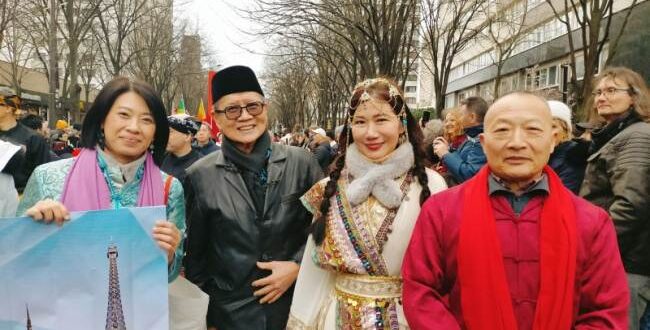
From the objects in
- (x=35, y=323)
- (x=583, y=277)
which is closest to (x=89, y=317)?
(x=35, y=323)

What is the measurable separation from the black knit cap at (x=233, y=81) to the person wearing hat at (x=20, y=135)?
3.39m

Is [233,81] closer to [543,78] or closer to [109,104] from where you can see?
[109,104]

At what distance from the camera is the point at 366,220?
2.56 meters

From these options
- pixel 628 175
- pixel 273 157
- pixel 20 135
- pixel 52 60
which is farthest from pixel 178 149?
pixel 52 60

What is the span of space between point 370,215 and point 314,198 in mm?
320

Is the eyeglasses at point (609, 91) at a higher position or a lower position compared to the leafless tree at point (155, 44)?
lower

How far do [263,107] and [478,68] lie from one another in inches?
1671

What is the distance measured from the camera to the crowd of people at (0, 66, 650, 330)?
6.66 ft

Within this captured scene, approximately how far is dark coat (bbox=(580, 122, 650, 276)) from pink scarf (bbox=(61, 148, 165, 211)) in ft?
8.81

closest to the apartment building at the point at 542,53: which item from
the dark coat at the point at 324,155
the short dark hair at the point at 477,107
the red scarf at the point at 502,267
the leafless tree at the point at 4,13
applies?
the dark coat at the point at 324,155

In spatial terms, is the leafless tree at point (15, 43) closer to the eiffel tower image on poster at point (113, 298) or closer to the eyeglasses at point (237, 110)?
the eyeglasses at point (237, 110)

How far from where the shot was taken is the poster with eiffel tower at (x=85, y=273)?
2.00 meters

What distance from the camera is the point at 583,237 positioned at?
2.04 m

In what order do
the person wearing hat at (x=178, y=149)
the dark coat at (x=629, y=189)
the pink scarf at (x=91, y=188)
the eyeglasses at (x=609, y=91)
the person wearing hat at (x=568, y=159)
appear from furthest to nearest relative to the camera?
the person wearing hat at (x=178, y=149) → the person wearing hat at (x=568, y=159) → the eyeglasses at (x=609, y=91) → the dark coat at (x=629, y=189) → the pink scarf at (x=91, y=188)
